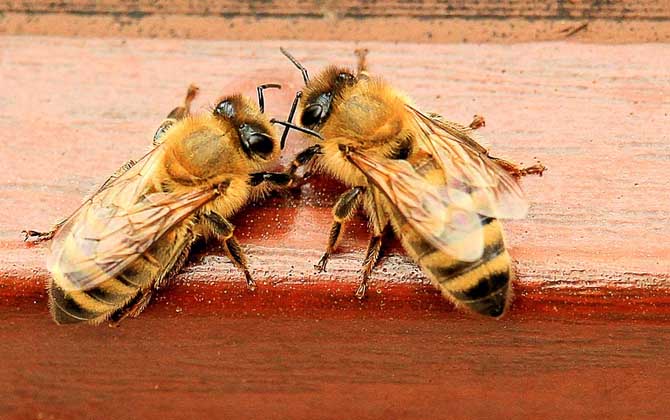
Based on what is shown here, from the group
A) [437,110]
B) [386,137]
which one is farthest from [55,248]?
[437,110]

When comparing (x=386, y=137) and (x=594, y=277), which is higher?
(x=386, y=137)

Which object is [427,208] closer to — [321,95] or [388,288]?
[388,288]

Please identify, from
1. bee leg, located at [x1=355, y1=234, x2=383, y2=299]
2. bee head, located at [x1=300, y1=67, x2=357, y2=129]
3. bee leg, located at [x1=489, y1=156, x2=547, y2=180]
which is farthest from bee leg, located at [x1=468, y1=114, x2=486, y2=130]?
bee leg, located at [x1=355, y1=234, x2=383, y2=299]

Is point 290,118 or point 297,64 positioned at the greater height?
point 297,64

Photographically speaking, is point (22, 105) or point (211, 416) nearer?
point (211, 416)

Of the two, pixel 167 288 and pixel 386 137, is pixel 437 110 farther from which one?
pixel 167 288

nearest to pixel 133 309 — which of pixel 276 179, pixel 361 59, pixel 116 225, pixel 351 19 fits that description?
pixel 116 225

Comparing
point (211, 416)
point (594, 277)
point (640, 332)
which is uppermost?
point (594, 277)
